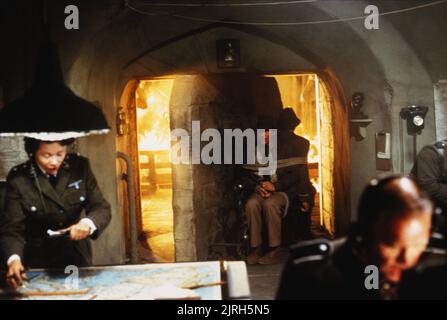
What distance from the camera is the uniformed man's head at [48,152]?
207 inches

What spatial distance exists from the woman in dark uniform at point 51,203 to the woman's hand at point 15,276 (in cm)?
73

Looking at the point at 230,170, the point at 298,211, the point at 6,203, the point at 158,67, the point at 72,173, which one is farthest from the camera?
the point at 230,170

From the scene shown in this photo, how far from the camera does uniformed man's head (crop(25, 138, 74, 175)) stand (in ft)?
17.2

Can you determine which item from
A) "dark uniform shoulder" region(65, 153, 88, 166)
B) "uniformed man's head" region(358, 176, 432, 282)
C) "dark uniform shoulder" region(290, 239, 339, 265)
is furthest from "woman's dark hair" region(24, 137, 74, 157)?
"uniformed man's head" region(358, 176, 432, 282)

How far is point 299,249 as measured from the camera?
2.96 metres

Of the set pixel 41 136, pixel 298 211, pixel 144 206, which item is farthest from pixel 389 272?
pixel 144 206

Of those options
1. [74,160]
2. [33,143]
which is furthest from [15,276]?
[74,160]

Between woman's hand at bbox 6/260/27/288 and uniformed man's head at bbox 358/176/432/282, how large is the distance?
290 centimetres

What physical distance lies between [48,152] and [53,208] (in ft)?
2.10

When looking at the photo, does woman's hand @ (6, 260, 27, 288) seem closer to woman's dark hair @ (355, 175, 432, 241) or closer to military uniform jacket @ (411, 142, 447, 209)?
woman's dark hair @ (355, 175, 432, 241)

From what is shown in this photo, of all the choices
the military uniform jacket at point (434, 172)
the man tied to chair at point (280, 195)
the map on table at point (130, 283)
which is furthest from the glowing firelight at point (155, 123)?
the map on table at point (130, 283)

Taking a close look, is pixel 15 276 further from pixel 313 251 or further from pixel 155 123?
pixel 155 123
